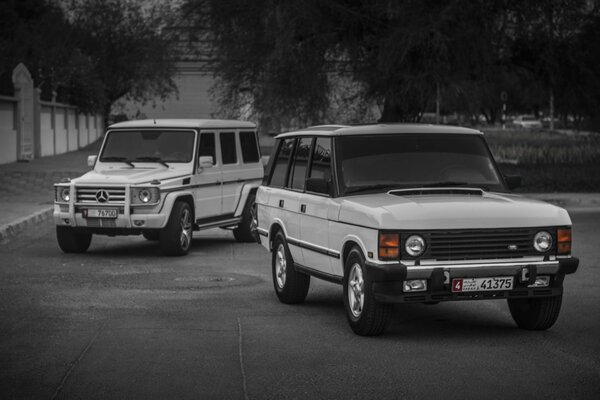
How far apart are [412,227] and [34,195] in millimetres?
20173

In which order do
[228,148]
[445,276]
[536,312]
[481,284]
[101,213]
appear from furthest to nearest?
[228,148] < [101,213] < [536,312] < [481,284] < [445,276]

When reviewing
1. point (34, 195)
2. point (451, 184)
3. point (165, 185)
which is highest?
point (451, 184)

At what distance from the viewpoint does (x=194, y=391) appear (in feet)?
24.6

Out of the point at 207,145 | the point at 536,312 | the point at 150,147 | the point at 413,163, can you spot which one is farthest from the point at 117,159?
the point at 536,312

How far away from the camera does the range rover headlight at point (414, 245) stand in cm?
924

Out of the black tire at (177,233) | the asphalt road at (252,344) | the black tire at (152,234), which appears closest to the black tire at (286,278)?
the asphalt road at (252,344)

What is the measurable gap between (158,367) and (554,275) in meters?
3.23

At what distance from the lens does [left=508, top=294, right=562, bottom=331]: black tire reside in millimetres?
9812

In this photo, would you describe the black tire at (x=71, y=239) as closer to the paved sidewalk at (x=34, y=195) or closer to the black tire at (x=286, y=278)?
the paved sidewalk at (x=34, y=195)

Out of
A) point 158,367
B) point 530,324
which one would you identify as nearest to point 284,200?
point 530,324

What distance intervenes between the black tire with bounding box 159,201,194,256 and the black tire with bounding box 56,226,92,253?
1.26 m

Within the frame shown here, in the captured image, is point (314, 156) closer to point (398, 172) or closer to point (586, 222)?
point (398, 172)

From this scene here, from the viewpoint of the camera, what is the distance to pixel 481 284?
9305mm

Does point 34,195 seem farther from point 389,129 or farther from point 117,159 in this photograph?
point 389,129
